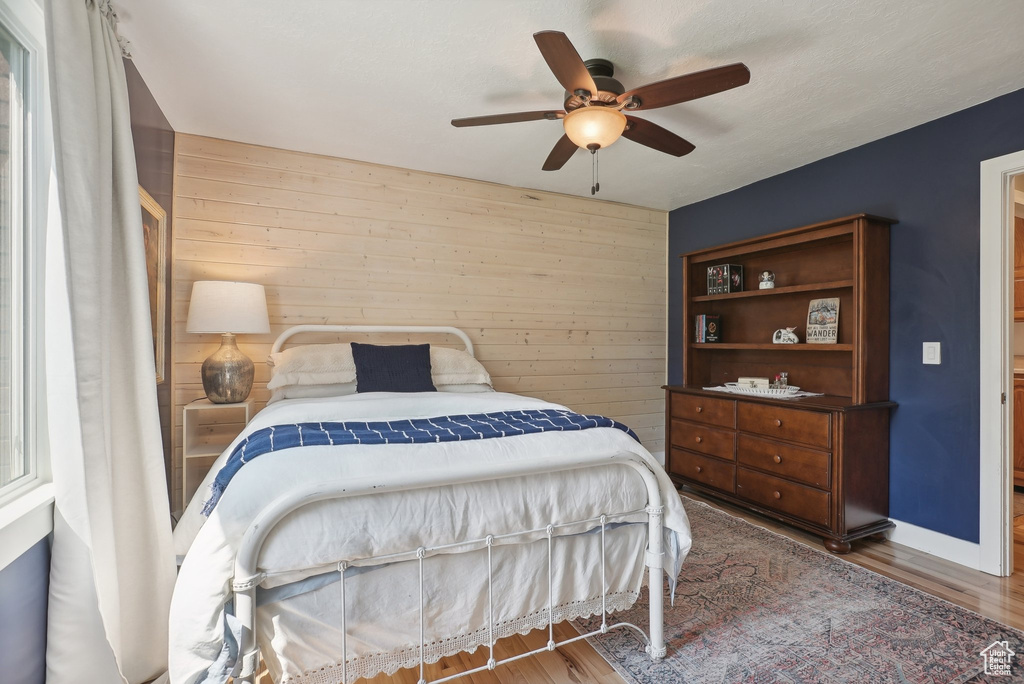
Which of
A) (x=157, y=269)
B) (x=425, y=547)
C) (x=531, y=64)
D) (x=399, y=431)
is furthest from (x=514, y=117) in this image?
(x=157, y=269)

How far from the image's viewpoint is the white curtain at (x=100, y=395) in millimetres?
1331

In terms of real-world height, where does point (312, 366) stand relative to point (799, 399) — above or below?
above

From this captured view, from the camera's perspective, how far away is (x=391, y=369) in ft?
9.83

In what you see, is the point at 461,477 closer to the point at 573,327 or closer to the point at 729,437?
the point at 729,437

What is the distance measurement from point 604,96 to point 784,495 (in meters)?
2.47

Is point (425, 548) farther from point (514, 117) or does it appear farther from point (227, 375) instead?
point (227, 375)

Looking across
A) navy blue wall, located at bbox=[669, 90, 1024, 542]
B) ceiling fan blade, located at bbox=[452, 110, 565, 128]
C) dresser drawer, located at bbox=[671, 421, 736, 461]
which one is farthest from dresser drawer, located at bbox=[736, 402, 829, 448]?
ceiling fan blade, located at bbox=[452, 110, 565, 128]

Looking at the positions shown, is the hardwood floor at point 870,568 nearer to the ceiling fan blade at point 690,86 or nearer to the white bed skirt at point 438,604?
the white bed skirt at point 438,604

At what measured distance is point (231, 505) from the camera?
133 cm

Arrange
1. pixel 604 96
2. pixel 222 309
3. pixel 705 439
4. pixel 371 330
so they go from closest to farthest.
Answer: 1. pixel 604 96
2. pixel 222 309
3. pixel 371 330
4. pixel 705 439

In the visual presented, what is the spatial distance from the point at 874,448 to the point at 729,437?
79 cm

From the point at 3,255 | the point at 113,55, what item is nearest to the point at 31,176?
the point at 3,255

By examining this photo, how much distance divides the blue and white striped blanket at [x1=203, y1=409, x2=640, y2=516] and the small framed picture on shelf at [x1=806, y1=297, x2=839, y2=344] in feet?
6.35

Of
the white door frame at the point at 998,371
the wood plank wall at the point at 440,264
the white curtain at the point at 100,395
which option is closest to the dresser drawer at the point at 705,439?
the wood plank wall at the point at 440,264
